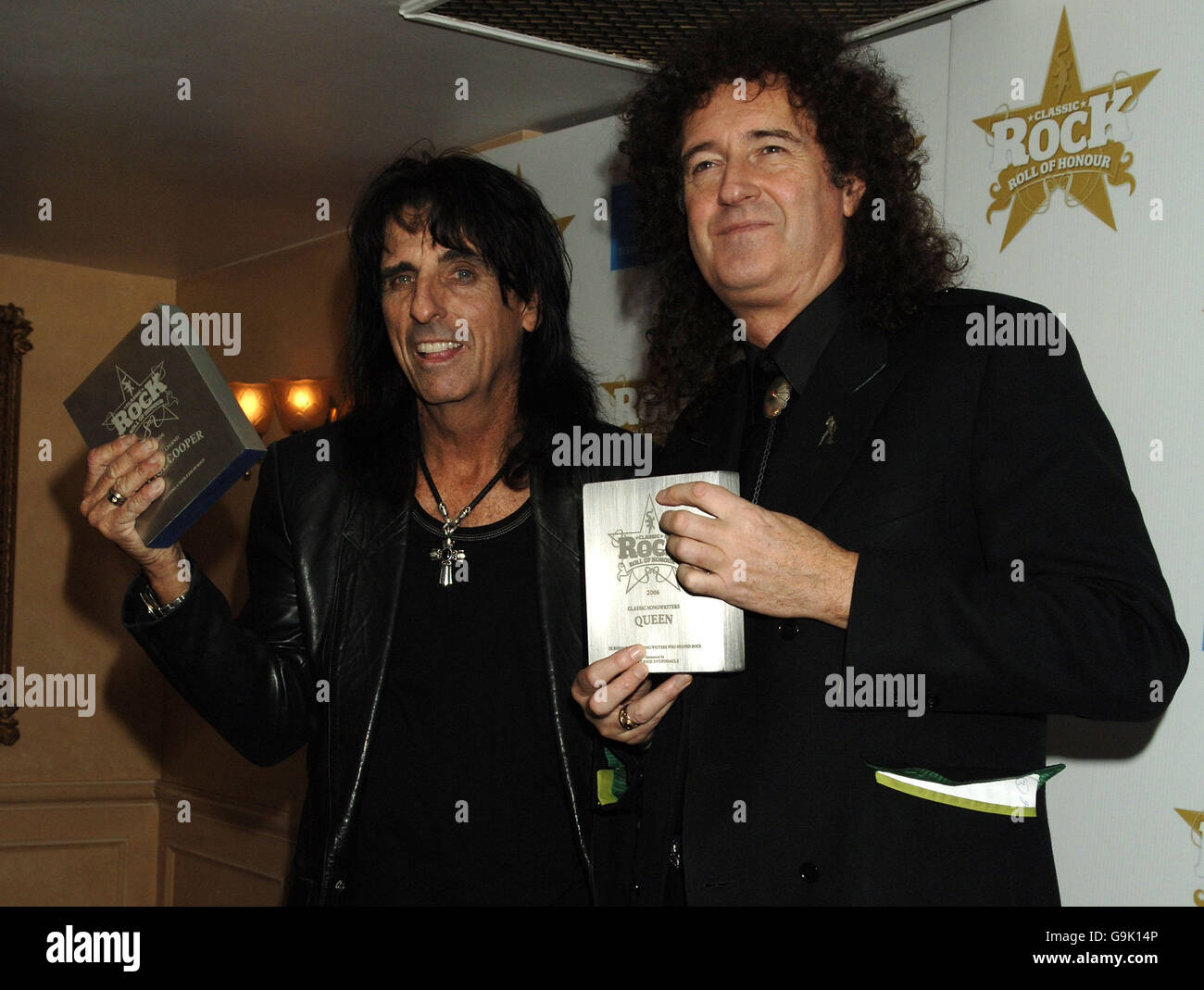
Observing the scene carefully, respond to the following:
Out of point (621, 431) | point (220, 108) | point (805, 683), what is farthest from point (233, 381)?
point (805, 683)

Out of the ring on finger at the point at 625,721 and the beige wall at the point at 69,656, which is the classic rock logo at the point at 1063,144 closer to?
the ring on finger at the point at 625,721

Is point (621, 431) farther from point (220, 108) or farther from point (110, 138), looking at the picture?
point (110, 138)

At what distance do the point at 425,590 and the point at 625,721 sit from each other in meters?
0.53

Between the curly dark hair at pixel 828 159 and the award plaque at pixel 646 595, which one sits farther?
the curly dark hair at pixel 828 159

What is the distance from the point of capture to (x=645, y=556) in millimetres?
1580

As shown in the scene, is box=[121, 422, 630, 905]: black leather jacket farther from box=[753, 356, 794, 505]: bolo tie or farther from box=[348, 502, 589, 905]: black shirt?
box=[753, 356, 794, 505]: bolo tie

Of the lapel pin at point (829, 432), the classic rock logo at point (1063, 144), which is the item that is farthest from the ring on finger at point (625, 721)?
the classic rock logo at point (1063, 144)

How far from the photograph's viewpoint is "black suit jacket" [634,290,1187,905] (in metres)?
1.37

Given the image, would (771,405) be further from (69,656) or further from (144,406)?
(69,656)

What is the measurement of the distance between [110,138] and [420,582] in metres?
3.07

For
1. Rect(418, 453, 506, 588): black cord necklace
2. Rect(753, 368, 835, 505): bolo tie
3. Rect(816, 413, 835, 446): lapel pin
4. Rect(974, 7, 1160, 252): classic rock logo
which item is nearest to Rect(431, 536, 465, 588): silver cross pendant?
Rect(418, 453, 506, 588): black cord necklace

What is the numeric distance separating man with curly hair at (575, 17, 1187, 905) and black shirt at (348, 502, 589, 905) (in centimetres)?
28

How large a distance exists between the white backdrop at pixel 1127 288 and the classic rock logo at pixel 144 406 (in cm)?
161

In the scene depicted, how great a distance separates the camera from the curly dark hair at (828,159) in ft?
5.65
